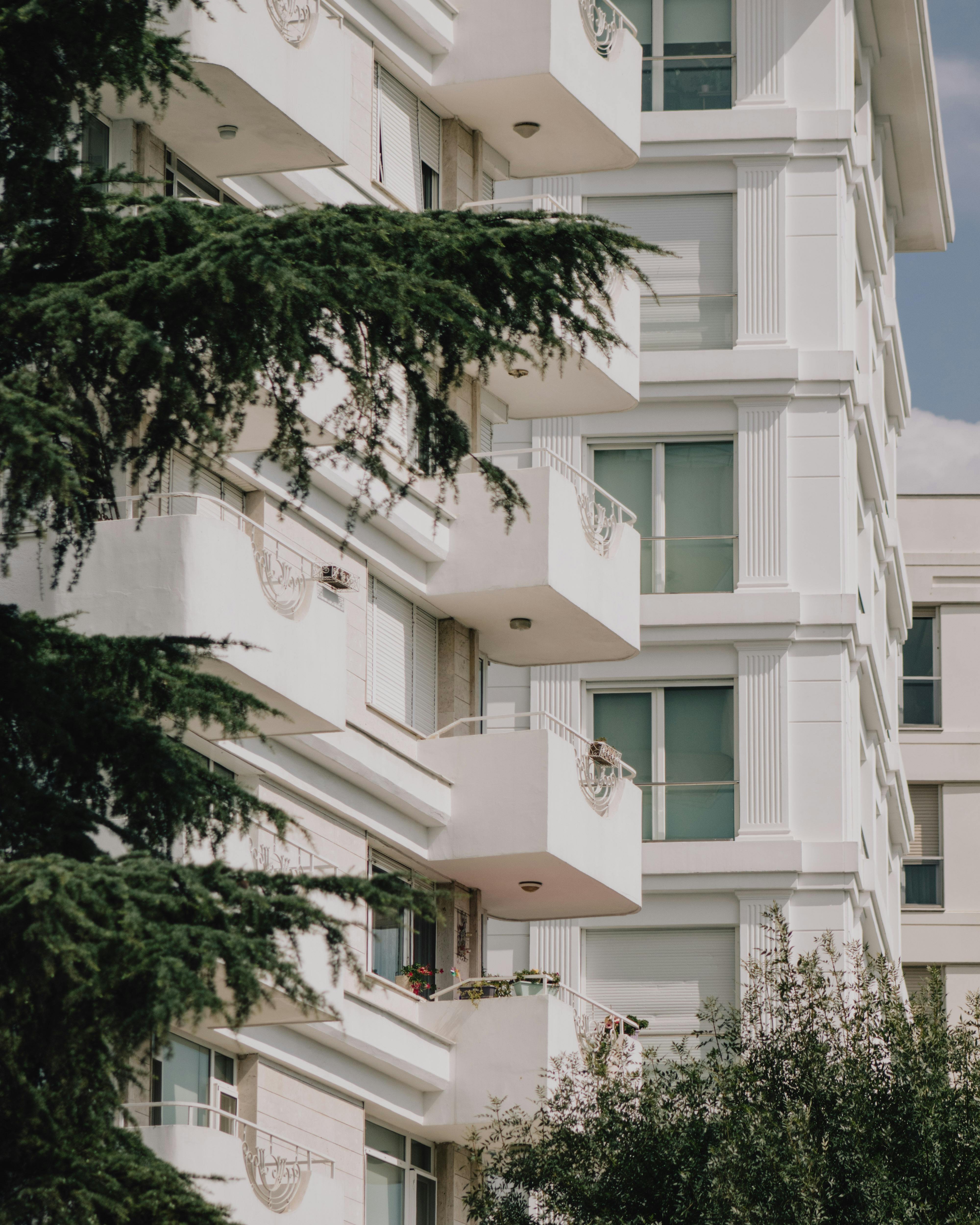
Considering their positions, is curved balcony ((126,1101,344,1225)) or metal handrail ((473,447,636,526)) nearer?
curved balcony ((126,1101,344,1225))

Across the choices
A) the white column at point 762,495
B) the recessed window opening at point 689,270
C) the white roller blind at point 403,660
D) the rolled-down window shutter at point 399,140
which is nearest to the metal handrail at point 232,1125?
the white roller blind at point 403,660

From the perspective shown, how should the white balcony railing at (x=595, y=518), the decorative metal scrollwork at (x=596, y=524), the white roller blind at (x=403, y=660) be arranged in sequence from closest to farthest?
the white roller blind at (x=403, y=660) < the white balcony railing at (x=595, y=518) < the decorative metal scrollwork at (x=596, y=524)

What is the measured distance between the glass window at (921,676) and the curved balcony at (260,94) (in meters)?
32.6

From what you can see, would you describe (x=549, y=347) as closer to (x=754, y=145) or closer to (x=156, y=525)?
(x=156, y=525)

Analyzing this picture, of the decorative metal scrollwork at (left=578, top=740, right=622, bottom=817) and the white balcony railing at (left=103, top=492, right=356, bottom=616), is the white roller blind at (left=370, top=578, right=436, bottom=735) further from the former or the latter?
the white balcony railing at (left=103, top=492, right=356, bottom=616)

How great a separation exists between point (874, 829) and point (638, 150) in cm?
1474

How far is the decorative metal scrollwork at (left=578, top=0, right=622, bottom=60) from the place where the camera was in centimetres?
3012

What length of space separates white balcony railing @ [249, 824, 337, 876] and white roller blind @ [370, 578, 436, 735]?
3.64 meters

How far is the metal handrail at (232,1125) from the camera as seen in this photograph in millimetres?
20625

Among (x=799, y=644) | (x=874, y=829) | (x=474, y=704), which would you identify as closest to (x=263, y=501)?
(x=474, y=704)

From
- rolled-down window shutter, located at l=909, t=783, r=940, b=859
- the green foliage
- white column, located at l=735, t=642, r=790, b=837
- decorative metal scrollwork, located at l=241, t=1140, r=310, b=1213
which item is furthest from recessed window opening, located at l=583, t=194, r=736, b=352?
rolled-down window shutter, located at l=909, t=783, r=940, b=859

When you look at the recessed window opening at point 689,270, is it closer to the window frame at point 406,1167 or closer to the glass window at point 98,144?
the window frame at point 406,1167

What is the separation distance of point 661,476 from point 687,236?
356 cm

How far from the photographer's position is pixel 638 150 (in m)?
31.9
